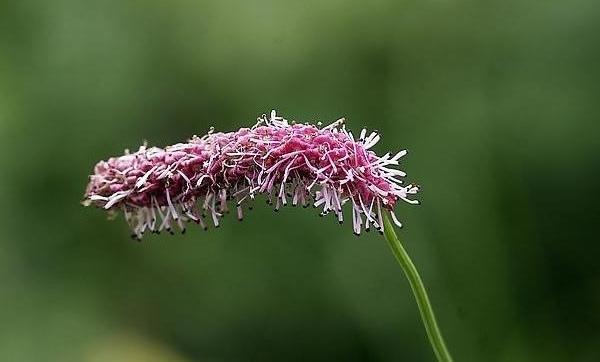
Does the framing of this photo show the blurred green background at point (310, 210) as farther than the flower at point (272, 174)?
Yes

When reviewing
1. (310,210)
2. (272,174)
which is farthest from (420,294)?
(310,210)

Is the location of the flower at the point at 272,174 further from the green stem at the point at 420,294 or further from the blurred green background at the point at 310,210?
the blurred green background at the point at 310,210

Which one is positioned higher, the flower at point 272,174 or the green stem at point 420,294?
the flower at point 272,174

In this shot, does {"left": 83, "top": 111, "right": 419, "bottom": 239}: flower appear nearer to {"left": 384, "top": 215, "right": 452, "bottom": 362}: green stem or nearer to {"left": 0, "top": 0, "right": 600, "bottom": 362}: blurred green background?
{"left": 384, "top": 215, "right": 452, "bottom": 362}: green stem

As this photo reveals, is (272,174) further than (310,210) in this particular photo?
No

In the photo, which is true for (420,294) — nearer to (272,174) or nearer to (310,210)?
(272,174)

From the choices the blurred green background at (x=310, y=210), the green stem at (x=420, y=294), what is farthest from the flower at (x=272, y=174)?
the blurred green background at (x=310, y=210)
